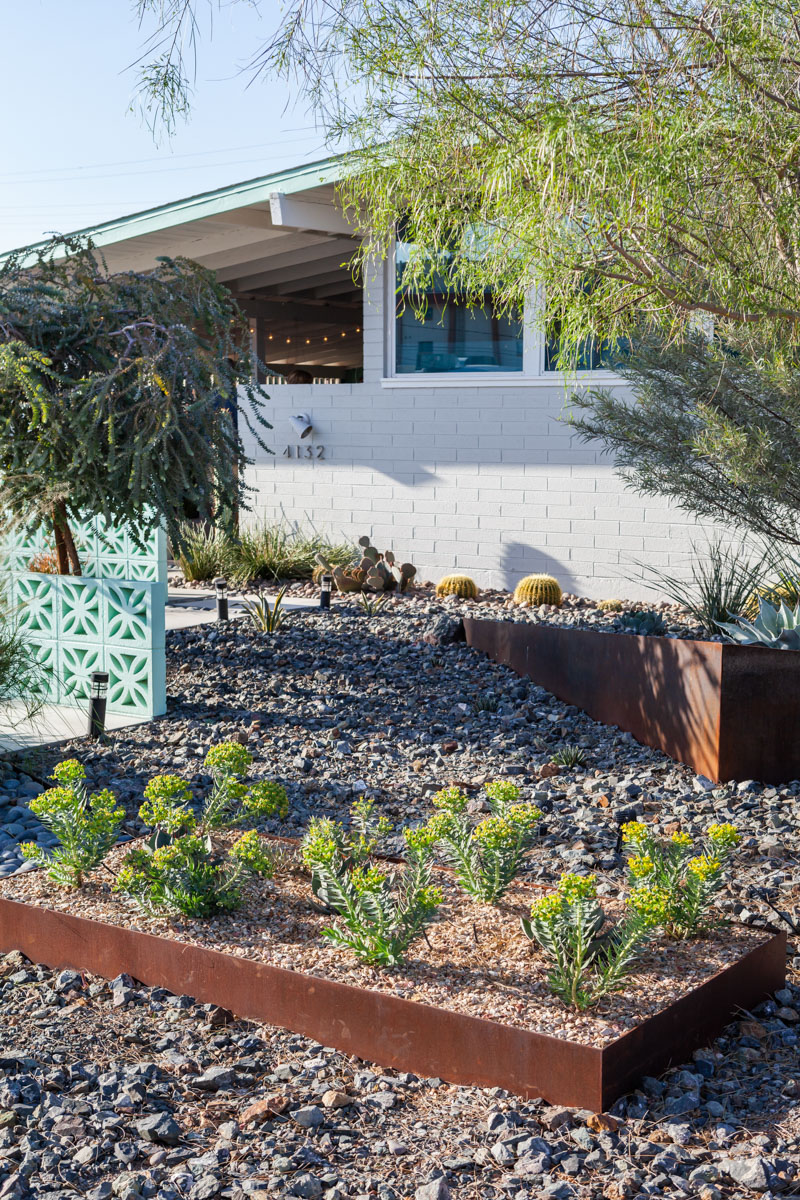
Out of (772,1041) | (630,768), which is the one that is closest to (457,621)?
(630,768)

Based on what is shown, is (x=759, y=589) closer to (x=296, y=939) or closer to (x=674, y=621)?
(x=674, y=621)

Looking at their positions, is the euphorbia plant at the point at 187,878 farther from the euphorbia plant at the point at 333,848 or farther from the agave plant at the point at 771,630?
the agave plant at the point at 771,630

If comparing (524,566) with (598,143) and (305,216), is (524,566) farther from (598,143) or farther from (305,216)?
(598,143)

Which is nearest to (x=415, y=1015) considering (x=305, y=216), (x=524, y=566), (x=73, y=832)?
(x=73, y=832)

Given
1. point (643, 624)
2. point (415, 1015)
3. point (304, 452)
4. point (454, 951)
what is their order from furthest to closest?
1. point (304, 452)
2. point (643, 624)
3. point (454, 951)
4. point (415, 1015)

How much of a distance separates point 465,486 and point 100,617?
17.1ft

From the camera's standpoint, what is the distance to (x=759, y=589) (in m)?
8.05

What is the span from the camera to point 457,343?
36.4 feet

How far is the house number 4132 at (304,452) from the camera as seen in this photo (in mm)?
12094

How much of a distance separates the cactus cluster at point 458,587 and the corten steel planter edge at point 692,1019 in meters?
6.85

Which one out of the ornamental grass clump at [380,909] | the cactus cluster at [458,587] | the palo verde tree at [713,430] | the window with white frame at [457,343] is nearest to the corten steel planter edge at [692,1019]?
the ornamental grass clump at [380,909]

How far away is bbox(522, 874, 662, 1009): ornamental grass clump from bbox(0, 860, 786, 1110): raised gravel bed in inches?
2.3

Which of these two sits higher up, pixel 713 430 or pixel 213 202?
pixel 213 202

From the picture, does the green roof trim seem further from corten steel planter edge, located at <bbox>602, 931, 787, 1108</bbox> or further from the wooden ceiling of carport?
corten steel planter edge, located at <bbox>602, 931, 787, 1108</bbox>
